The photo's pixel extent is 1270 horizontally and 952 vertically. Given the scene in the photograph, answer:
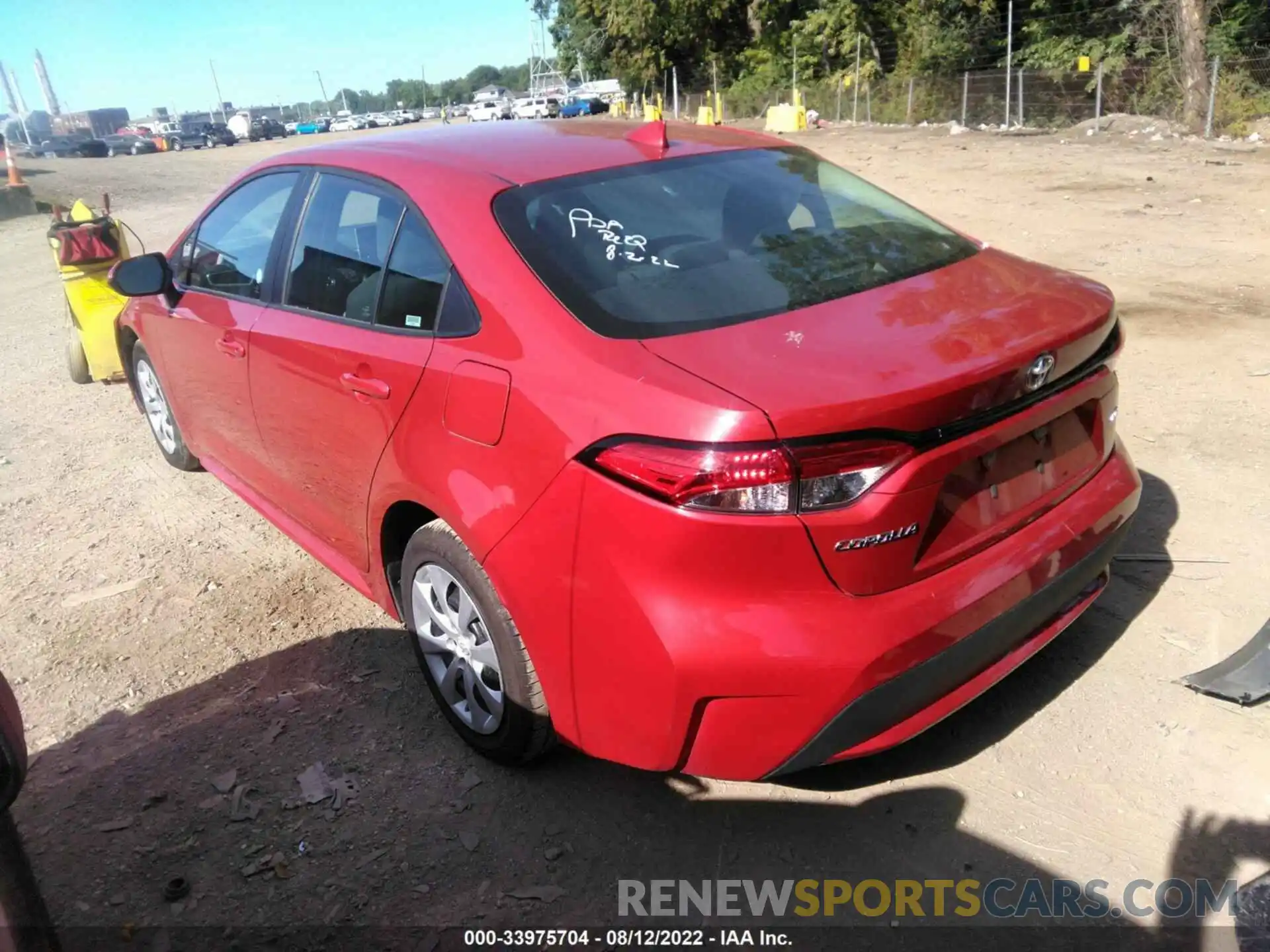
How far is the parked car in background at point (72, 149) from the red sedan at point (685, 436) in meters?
60.7

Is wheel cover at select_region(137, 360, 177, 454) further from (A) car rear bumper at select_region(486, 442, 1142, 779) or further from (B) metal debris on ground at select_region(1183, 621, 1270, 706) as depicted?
(B) metal debris on ground at select_region(1183, 621, 1270, 706)

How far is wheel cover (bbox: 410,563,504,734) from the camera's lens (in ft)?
9.14

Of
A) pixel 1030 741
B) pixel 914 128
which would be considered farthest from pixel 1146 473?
pixel 914 128

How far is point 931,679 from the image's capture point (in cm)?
230

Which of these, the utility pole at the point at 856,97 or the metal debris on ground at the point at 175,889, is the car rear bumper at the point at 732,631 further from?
the utility pole at the point at 856,97

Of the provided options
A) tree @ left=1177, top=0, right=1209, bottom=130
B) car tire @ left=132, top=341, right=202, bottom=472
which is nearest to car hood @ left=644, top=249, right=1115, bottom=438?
car tire @ left=132, top=341, right=202, bottom=472

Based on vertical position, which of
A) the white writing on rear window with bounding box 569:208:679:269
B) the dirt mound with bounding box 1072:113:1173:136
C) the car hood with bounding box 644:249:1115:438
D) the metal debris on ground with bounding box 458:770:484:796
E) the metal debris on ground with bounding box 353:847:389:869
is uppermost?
the white writing on rear window with bounding box 569:208:679:269

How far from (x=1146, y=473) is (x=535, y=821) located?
10.7 feet

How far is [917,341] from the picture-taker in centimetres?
234

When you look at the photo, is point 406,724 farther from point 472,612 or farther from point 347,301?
point 347,301

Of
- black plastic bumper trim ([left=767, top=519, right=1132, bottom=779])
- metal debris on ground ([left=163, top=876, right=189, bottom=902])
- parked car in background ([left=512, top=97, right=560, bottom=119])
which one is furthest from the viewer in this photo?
parked car in background ([left=512, top=97, right=560, bottom=119])

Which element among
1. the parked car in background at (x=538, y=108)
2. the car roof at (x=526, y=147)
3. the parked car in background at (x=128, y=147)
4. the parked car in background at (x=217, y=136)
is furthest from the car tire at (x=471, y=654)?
the parked car in background at (x=217, y=136)

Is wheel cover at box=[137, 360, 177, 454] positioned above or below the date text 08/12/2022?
above

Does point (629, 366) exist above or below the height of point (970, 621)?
above
